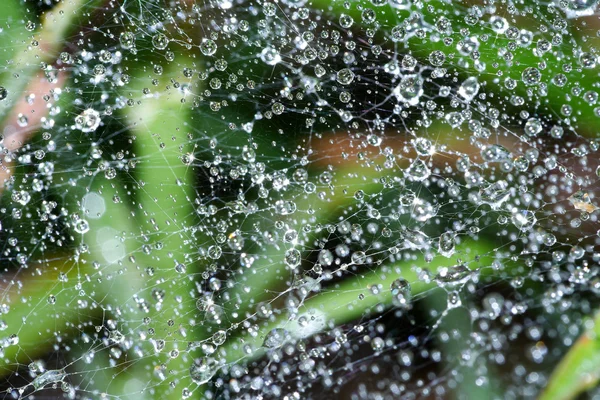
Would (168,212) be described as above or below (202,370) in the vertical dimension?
above

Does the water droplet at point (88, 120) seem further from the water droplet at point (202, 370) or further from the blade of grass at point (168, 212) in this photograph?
the water droplet at point (202, 370)

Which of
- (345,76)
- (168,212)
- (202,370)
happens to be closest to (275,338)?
(202,370)

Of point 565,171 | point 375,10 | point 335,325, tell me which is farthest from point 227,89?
point 565,171

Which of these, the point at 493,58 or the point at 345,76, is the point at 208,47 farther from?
the point at 493,58

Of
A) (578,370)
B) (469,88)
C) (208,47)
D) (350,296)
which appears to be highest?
(208,47)

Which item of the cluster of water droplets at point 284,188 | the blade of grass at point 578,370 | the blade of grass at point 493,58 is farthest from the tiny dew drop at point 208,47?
the blade of grass at point 578,370

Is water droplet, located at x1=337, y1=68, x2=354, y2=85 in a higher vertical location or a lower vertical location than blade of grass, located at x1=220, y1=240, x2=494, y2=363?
higher

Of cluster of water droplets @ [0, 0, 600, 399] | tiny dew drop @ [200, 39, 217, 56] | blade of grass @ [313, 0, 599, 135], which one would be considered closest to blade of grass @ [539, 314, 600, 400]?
cluster of water droplets @ [0, 0, 600, 399]

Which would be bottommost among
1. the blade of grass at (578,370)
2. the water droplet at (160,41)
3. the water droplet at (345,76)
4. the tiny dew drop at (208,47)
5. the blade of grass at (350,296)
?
the blade of grass at (578,370)

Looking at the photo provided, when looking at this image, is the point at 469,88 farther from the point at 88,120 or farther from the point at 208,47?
the point at 88,120

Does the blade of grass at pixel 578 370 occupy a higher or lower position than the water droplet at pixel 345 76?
lower

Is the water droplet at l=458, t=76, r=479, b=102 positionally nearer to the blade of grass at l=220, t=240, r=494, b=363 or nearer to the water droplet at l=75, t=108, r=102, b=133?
the blade of grass at l=220, t=240, r=494, b=363
